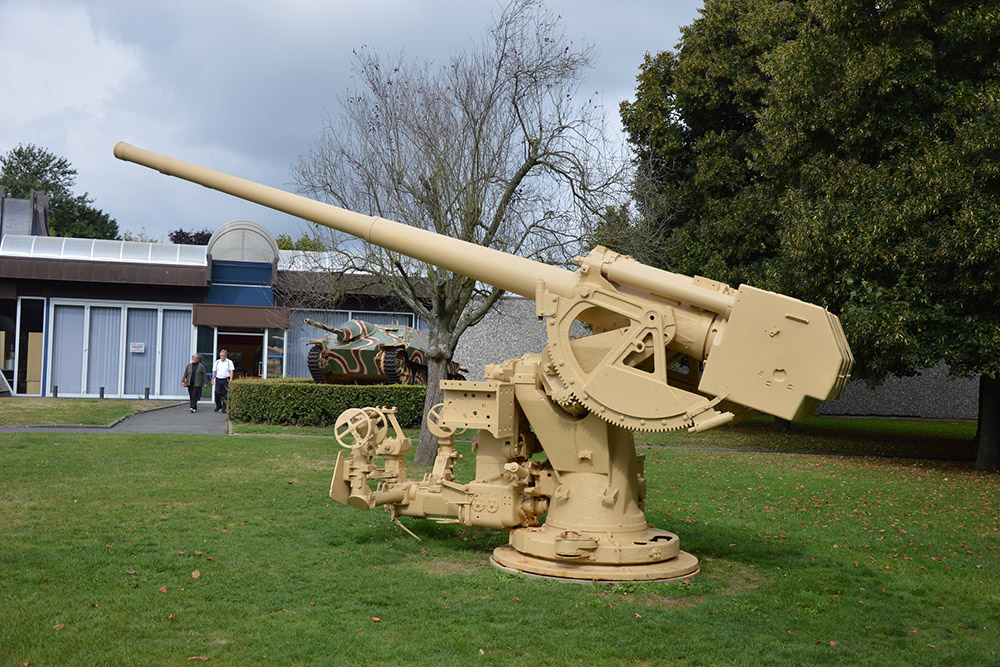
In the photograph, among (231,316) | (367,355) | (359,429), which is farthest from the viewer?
(231,316)

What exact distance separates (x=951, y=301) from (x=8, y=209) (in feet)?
98.2

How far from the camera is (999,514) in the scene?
1152 centimetres

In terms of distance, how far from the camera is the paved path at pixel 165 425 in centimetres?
1667

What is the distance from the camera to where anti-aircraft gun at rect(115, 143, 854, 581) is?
6395 millimetres

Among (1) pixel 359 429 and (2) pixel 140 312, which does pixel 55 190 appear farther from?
(1) pixel 359 429

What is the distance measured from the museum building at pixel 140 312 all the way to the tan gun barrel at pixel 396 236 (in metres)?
16.6

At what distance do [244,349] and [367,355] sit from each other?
810 centimetres

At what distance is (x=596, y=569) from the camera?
7.20 m

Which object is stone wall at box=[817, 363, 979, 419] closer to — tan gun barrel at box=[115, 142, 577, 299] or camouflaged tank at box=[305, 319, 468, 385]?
camouflaged tank at box=[305, 319, 468, 385]

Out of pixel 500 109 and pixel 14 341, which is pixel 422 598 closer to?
pixel 500 109

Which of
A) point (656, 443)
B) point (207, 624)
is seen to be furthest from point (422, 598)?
point (656, 443)

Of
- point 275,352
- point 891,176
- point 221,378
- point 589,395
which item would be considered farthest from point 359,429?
point 275,352

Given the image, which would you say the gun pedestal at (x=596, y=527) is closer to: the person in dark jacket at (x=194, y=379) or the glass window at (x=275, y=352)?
the person in dark jacket at (x=194, y=379)

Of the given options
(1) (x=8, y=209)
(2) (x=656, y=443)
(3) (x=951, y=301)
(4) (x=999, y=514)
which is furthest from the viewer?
(1) (x=8, y=209)
